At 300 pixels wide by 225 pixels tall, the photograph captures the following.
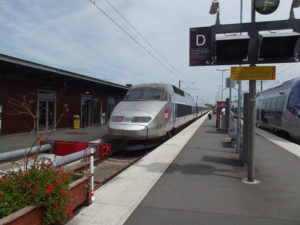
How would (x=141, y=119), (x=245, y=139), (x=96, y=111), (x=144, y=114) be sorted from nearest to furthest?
1. (x=245, y=139)
2. (x=141, y=119)
3. (x=144, y=114)
4. (x=96, y=111)

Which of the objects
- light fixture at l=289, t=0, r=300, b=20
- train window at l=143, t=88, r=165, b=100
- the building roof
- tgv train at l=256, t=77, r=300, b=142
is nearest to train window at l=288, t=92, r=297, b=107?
tgv train at l=256, t=77, r=300, b=142

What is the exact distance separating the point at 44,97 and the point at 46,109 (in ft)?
2.57

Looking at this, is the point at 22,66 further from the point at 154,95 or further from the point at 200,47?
the point at 200,47

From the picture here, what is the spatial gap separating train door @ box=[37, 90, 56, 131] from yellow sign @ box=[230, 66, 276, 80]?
12821 mm

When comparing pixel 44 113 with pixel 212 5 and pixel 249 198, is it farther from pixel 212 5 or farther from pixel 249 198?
pixel 249 198

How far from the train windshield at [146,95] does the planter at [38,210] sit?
25.5 ft

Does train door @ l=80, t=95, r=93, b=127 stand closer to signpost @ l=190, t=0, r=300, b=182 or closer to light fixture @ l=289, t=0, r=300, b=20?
signpost @ l=190, t=0, r=300, b=182

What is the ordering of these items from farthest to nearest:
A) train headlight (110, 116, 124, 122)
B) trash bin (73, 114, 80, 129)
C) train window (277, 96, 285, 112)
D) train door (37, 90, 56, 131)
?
trash bin (73, 114, 80, 129), train door (37, 90, 56, 131), train window (277, 96, 285, 112), train headlight (110, 116, 124, 122)

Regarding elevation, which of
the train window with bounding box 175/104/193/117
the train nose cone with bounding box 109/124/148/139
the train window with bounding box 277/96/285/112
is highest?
the train window with bounding box 277/96/285/112

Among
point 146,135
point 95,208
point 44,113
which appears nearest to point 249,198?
point 95,208

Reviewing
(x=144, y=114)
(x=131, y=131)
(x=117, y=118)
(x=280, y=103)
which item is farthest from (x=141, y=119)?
(x=280, y=103)

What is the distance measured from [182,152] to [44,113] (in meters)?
11.2

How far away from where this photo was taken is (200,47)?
18.7 ft

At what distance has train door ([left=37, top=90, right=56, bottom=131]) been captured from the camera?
15625mm
